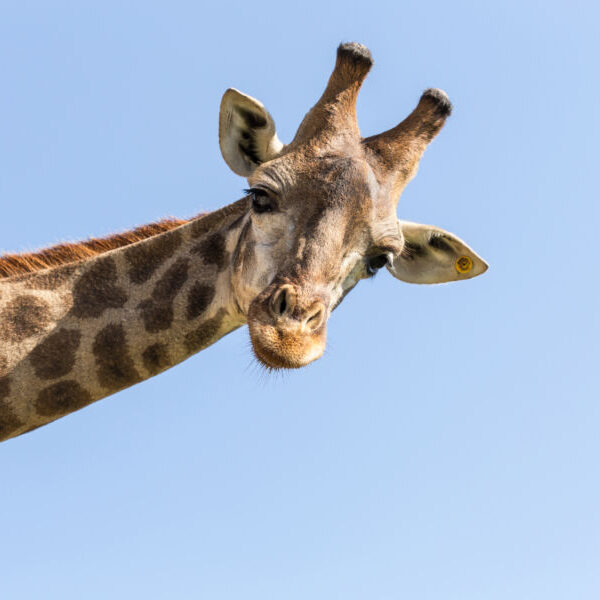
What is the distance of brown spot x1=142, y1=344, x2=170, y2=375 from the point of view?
7.51 meters

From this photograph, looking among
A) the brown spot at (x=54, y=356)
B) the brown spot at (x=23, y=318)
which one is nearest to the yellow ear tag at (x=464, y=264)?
the brown spot at (x=54, y=356)

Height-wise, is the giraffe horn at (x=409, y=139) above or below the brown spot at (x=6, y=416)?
above

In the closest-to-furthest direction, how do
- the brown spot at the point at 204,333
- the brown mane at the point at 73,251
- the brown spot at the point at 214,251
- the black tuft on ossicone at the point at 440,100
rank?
the brown spot at the point at 204,333
the brown spot at the point at 214,251
the brown mane at the point at 73,251
the black tuft on ossicone at the point at 440,100

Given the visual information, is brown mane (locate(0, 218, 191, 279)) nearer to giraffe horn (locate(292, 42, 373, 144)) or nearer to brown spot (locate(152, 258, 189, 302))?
brown spot (locate(152, 258, 189, 302))

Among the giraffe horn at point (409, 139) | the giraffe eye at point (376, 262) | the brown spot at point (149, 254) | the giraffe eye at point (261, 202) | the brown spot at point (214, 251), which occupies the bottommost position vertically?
the brown spot at point (149, 254)

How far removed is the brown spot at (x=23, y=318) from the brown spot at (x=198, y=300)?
108cm

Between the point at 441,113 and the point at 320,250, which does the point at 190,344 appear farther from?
the point at 441,113

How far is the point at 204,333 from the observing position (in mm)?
7586

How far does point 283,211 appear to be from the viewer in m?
7.07

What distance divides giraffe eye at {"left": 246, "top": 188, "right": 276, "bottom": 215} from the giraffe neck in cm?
44

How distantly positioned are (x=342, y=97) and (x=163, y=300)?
6.88 feet

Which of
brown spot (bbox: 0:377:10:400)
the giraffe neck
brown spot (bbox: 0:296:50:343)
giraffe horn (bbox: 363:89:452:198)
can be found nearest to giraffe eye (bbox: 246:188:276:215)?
the giraffe neck

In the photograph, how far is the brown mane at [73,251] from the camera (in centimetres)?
797

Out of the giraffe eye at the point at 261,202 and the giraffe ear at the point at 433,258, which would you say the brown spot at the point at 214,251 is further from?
the giraffe ear at the point at 433,258
